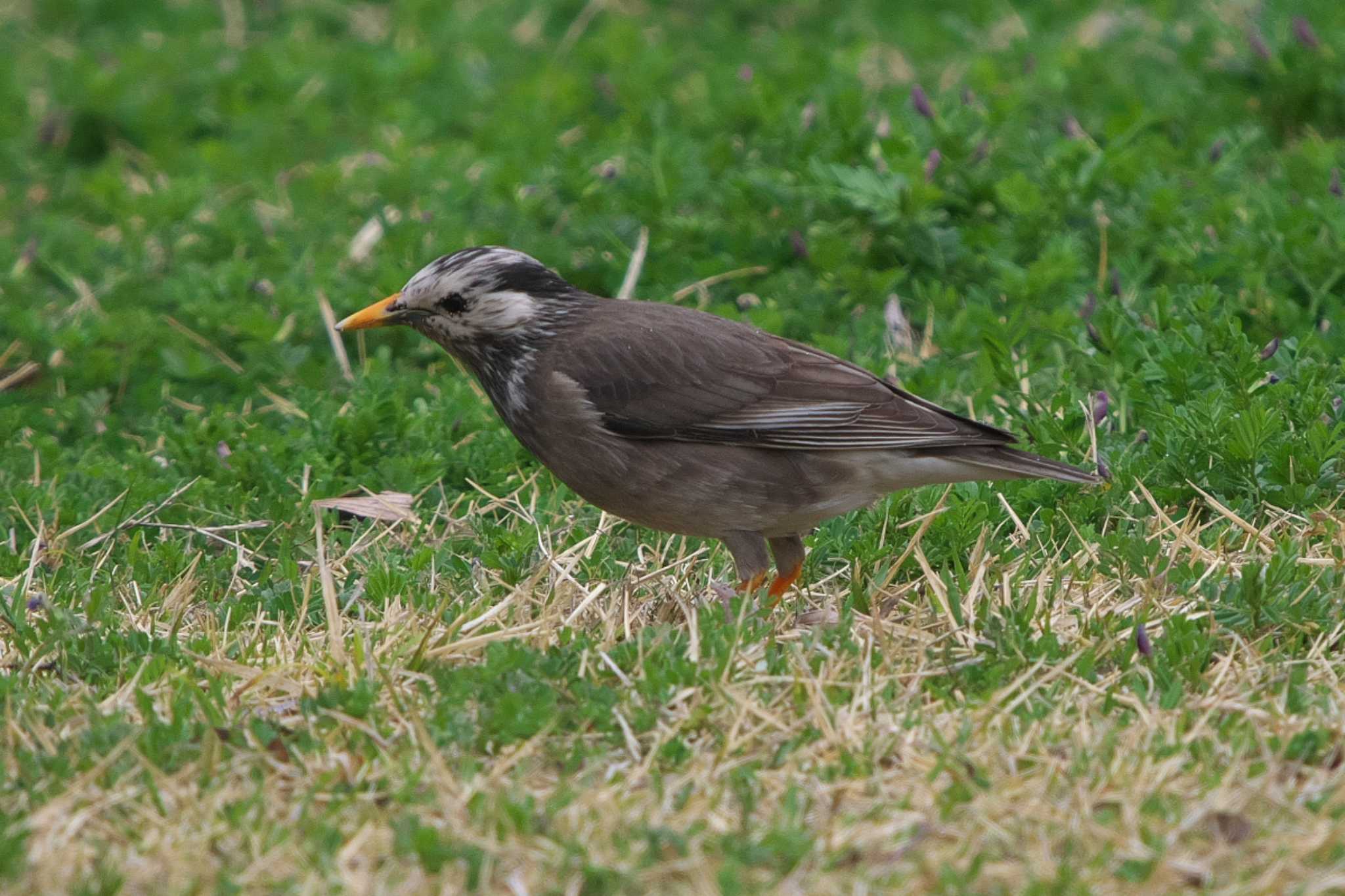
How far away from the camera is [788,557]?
6020 mm

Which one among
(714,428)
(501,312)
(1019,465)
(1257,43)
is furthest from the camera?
(1257,43)

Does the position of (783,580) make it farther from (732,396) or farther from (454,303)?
(454,303)

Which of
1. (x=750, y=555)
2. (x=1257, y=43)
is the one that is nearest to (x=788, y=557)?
(x=750, y=555)

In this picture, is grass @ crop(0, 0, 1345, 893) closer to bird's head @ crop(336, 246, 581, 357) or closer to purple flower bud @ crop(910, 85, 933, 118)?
purple flower bud @ crop(910, 85, 933, 118)

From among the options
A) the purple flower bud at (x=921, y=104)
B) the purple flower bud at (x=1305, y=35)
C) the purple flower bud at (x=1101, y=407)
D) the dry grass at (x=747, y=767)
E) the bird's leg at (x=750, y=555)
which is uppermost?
the purple flower bud at (x=1305, y=35)

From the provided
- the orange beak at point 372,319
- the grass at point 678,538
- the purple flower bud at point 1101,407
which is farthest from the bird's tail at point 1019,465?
the orange beak at point 372,319

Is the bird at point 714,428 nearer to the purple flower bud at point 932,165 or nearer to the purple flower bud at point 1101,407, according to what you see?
the purple flower bud at point 1101,407

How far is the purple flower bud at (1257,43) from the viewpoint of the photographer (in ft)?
30.9

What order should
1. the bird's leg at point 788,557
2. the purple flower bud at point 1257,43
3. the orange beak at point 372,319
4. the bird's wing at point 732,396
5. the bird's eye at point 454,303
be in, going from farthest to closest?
the purple flower bud at point 1257,43 < the orange beak at point 372,319 < the bird's eye at point 454,303 < the bird's leg at point 788,557 < the bird's wing at point 732,396

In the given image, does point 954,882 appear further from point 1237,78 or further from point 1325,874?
point 1237,78

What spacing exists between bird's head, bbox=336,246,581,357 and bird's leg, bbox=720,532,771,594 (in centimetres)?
99

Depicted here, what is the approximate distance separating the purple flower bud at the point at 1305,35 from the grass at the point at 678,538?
0.05 feet

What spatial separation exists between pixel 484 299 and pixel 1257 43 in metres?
5.34

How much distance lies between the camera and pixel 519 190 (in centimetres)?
888
